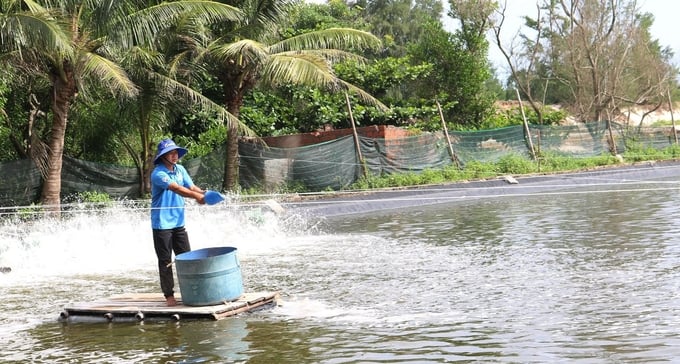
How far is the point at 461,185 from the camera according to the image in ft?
73.6

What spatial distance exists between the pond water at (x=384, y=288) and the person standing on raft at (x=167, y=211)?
2.02 ft

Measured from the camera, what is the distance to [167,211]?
27.1 feet

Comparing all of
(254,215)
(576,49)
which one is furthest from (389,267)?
(576,49)

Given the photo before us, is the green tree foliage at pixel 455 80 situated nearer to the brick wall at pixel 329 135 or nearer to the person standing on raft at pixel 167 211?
the brick wall at pixel 329 135

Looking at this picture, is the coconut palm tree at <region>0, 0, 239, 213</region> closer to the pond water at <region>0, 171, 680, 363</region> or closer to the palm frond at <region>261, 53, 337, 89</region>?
the palm frond at <region>261, 53, 337, 89</region>

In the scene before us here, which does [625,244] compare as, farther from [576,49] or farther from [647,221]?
[576,49]

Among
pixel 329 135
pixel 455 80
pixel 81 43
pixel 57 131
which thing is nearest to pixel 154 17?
pixel 81 43

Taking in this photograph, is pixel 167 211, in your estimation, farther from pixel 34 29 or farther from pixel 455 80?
pixel 455 80

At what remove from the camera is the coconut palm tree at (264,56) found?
20.2m

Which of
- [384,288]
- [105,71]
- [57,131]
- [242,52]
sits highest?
[242,52]

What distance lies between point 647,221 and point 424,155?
34.6 ft

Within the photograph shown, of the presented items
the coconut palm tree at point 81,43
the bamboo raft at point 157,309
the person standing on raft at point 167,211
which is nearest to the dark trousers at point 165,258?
the person standing on raft at point 167,211

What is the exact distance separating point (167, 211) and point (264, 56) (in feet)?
39.8

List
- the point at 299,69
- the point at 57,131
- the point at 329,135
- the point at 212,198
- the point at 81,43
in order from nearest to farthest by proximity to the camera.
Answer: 1. the point at 212,198
2. the point at 81,43
3. the point at 57,131
4. the point at 299,69
5. the point at 329,135
